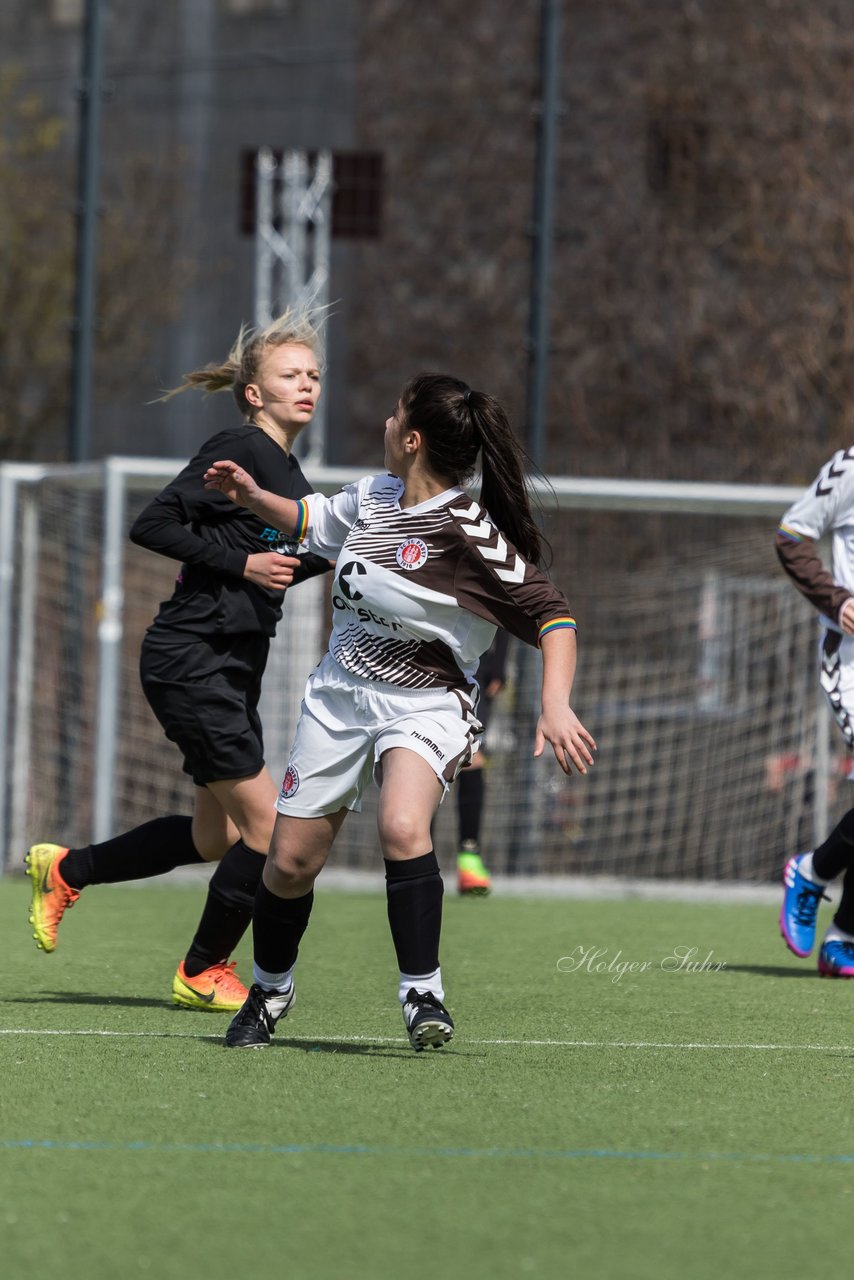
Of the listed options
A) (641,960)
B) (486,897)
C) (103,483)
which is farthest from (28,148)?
(641,960)

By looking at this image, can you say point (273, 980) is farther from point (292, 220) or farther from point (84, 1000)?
point (292, 220)

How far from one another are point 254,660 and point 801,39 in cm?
1537

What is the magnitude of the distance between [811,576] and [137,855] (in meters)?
2.34

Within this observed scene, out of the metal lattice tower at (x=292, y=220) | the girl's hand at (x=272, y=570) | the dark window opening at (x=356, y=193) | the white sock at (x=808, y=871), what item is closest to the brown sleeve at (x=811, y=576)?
the white sock at (x=808, y=871)

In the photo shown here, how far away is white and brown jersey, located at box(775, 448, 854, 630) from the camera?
6.67 m

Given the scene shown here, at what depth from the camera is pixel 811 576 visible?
667 cm

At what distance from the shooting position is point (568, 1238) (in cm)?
313

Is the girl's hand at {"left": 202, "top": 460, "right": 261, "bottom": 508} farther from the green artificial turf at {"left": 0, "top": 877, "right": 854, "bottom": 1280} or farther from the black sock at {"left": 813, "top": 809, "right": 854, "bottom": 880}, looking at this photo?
the black sock at {"left": 813, "top": 809, "right": 854, "bottom": 880}

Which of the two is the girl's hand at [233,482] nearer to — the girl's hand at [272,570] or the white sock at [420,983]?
the girl's hand at [272,570]

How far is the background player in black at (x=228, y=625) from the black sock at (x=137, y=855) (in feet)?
0.82

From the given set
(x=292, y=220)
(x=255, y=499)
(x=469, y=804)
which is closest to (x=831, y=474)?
(x=255, y=499)

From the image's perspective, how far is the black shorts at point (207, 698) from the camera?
554 centimetres

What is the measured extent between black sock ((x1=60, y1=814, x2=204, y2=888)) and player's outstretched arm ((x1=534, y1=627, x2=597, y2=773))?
1648 millimetres

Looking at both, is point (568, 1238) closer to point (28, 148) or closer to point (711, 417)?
point (711, 417)
